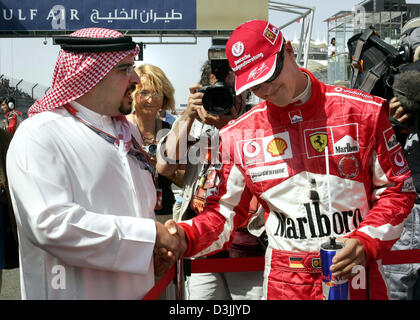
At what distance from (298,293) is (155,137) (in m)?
1.92

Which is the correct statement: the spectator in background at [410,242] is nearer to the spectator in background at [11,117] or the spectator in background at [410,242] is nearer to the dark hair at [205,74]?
the dark hair at [205,74]

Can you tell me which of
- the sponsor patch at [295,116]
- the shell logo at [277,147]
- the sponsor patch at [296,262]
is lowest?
the sponsor patch at [296,262]

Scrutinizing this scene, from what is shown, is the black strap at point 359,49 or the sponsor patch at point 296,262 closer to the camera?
the sponsor patch at point 296,262

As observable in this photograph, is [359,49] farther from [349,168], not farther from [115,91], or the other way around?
[115,91]

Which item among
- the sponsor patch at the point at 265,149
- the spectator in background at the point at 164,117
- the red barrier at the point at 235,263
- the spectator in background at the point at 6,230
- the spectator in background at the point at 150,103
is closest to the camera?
the sponsor patch at the point at 265,149

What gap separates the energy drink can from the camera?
1661 millimetres

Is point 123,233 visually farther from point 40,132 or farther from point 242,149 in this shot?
point 242,149

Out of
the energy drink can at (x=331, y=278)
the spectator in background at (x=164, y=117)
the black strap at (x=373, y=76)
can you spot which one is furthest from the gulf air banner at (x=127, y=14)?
the energy drink can at (x=331, y=278)

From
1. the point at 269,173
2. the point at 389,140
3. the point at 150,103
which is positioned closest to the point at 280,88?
the point at 269,173

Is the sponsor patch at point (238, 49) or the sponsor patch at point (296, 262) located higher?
the sponsor patch at point (238, 49)

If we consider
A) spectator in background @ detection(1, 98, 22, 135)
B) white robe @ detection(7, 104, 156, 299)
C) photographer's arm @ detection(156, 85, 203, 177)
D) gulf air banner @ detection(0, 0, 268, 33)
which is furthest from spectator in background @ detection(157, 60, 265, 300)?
gulf air banner @ detection(0, 0, 268, 33)

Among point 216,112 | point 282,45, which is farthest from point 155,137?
point 282,45

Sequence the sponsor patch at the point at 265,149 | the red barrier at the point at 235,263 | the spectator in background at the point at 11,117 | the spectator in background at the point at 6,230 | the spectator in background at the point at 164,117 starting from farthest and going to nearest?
1. the spectator in background at the point at 11,117
2. the spectator in background at the point at 164,117
3. the spectator in background at the point at 6,230
4. the red barrier at the point at 235,263
5. the sponsor patch at the point at 265,149

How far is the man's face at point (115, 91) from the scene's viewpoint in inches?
79.1
